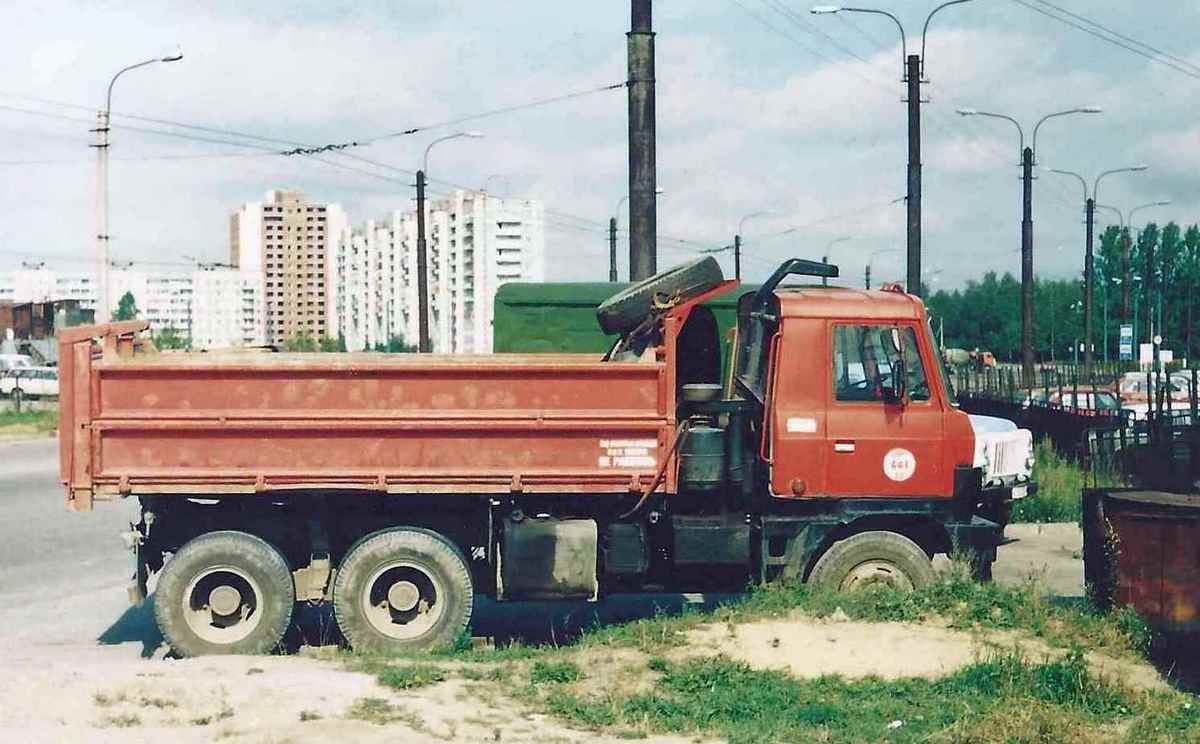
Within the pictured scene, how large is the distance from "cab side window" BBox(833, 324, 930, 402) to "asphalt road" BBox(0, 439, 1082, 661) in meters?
2.29

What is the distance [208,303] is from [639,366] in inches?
6968

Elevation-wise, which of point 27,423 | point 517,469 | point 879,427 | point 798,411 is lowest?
point 27,423

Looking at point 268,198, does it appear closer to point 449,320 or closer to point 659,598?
point 449,320

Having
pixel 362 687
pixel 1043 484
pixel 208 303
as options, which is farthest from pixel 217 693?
pixel 208 303

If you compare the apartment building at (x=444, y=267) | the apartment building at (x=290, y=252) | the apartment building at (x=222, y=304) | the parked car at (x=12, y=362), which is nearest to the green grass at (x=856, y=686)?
the apartment building at (x=444, y=267)

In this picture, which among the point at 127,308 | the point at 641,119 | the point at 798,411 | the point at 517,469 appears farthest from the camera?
the point at 127,308

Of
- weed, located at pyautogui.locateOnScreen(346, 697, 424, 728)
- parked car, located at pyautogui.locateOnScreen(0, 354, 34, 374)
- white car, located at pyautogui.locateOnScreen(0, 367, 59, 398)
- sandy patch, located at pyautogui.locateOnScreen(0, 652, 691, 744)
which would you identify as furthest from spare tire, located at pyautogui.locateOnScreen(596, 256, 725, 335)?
parked car, located at pyautogui.locateOnScreen(0, 354, 34, 374)

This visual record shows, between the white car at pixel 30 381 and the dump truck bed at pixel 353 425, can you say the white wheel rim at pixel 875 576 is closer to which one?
the dump truck bed at pixel 353 425

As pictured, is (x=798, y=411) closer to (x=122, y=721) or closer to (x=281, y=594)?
(x=281, y=594)

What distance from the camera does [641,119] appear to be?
17594 millimetres

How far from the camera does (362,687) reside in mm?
8531

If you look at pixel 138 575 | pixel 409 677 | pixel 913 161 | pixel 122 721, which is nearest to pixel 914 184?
pixel 913 161

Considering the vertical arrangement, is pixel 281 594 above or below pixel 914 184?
below

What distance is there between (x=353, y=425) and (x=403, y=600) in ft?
4.41
